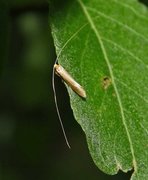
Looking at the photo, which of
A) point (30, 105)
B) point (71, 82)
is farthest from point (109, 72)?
point (30, 105)

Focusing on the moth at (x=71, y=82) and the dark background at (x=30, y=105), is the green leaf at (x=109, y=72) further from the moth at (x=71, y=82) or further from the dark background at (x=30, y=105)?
the dark background at (x=30, y=105)

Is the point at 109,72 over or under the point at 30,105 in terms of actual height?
over

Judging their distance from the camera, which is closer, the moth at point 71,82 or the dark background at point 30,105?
the moth at point 71,82

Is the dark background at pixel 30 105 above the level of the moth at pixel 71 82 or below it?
below

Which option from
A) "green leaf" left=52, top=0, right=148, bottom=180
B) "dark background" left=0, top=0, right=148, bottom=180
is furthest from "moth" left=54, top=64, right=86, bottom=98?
"dark background" left=0, top=0, right=148, bottom=180

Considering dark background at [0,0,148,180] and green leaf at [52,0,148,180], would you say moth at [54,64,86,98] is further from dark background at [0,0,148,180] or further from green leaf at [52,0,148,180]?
dark background at [0,0,148,180]

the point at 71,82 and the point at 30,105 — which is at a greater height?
the point at 71,82

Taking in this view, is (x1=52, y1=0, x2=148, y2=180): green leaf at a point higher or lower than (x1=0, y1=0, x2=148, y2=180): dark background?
higher

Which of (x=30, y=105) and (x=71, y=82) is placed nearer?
(x=71, y=82)

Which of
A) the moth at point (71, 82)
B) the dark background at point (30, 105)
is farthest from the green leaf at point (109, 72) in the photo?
the dark background at point (30, 105)

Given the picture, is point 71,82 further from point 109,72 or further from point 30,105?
point 30,105
